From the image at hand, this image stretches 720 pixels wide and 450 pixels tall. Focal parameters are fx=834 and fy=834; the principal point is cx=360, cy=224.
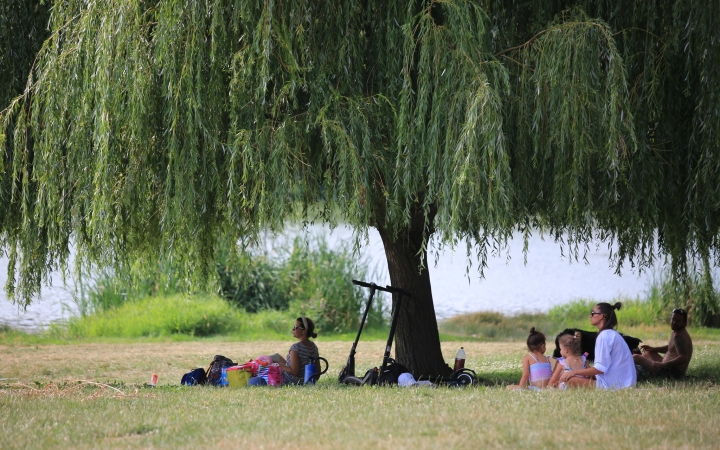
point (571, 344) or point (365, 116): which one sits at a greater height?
point (365, 116)

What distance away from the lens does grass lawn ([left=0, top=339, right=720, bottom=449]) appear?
177 inches

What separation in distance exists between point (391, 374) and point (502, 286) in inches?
616

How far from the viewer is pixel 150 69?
647 centimetres

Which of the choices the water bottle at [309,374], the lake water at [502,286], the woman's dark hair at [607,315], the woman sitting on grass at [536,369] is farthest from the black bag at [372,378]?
the lake water at [502,286]

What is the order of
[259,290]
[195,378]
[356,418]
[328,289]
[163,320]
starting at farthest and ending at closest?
[259,290] < [328,289] < [163,320] < [195,378] < [356,418]

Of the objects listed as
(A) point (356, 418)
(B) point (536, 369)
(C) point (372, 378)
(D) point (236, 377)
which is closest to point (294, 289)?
(D) point (236, 377)

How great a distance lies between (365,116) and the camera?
6.35 metres

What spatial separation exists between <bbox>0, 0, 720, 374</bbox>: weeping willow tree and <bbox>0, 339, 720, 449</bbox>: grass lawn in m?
1.16

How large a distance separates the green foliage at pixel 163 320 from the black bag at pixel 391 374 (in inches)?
339

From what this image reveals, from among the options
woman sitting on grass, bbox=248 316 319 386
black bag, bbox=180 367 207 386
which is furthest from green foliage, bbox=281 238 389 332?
black bag, bbox=180 367 207 386

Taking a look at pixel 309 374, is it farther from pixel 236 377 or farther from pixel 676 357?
pixel 676 357

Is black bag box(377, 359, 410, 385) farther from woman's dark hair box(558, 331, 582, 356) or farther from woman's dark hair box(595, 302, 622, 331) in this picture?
woman's dark hair box(595, 302, 622, 331)

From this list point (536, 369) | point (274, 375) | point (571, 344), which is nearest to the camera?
point (571, 344)

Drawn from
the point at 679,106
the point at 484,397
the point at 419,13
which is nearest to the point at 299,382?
the point at 484,397
